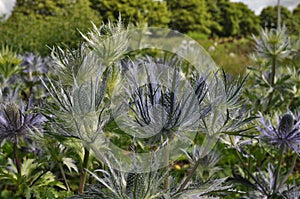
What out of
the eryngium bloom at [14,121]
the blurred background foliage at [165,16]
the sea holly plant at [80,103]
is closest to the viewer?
the sea holly plant at [80,103]

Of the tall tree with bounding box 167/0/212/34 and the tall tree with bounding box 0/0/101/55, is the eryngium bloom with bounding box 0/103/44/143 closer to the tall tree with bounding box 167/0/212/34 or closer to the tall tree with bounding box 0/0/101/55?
the tall tree with bounding box 0/0/101/55

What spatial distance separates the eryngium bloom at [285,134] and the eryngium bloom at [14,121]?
52cm

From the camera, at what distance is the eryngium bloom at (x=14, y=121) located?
0.95m

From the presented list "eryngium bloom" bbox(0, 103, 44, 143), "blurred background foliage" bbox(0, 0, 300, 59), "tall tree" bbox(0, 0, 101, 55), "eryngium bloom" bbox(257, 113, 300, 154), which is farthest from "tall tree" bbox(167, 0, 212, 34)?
"eryngium bloom" bbox(0, 103, 44, 143)

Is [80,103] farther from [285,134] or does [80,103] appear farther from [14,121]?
[285,134]

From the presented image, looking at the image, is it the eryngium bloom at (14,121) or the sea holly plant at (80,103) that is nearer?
the sea holly plant at (80,103)

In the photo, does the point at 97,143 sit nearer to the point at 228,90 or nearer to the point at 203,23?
the point at 228,90

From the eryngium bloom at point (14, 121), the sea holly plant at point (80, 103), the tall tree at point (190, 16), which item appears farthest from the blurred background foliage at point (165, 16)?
the sea holly plant at point (80, 103)

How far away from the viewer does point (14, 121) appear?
952 millimetres

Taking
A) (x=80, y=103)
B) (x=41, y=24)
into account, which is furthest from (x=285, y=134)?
(x=41, y=24)

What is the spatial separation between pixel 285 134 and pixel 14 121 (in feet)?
2.01

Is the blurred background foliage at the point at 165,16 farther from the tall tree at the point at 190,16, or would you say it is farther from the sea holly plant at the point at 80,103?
the sea holly plant at the point at 80,103

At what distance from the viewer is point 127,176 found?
0.63m

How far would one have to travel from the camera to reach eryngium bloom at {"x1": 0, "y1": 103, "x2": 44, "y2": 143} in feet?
3.12
